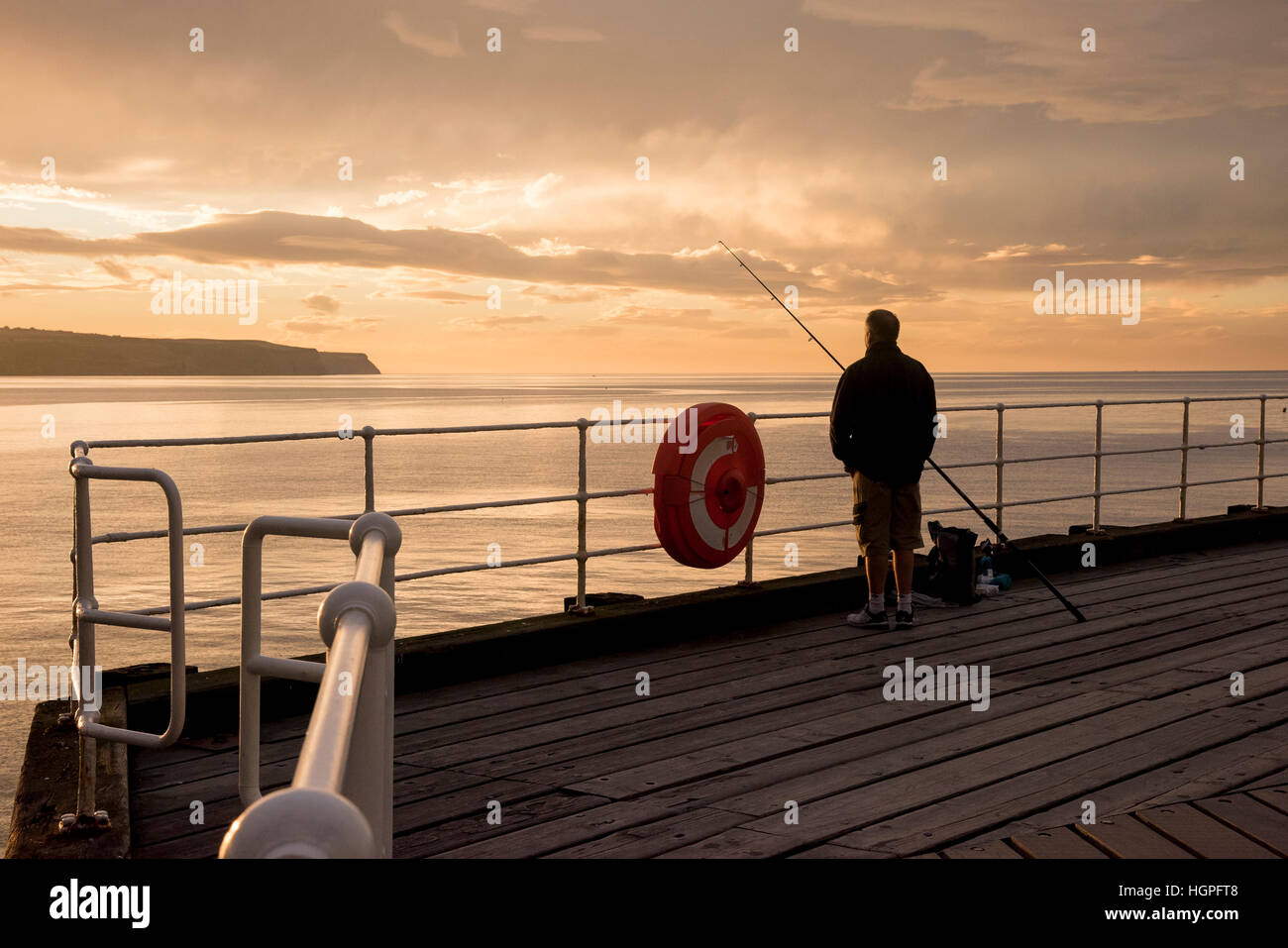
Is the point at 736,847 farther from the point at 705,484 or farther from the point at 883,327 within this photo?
the point at 883,327

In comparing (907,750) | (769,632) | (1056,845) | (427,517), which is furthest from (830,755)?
(427,517)

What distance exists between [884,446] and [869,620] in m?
0.90

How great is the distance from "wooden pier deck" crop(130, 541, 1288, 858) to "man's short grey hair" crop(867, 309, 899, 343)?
4.78 ft

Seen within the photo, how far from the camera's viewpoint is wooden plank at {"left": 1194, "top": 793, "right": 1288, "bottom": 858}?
10.5 feet

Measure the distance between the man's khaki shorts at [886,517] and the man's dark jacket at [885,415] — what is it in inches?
2.5

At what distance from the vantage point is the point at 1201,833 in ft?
10.7

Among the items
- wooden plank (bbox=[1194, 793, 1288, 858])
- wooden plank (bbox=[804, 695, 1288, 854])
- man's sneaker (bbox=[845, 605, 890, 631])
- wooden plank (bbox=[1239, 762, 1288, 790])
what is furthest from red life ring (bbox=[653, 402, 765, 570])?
wooden plank (bbox=[1194, 793, 1288, 858])

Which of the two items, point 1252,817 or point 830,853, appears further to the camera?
point 1252,817

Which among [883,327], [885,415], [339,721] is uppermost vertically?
[883,327]

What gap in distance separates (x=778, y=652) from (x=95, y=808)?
3.20 meters

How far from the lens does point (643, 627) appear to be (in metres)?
6.00
